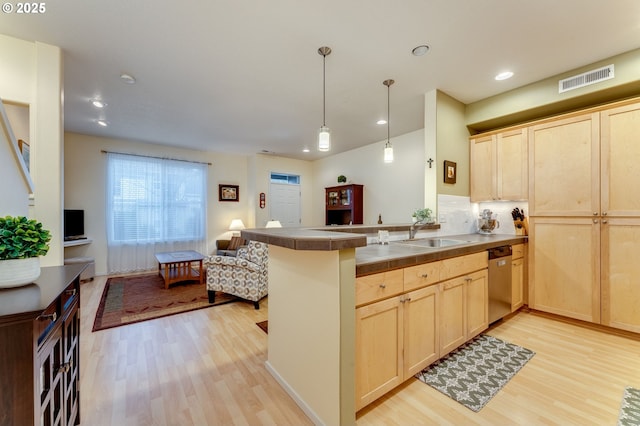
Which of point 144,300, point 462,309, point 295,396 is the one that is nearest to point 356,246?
point 295,396

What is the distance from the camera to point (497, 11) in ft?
6.32

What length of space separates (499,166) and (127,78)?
4.63 metres

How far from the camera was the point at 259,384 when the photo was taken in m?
1.90

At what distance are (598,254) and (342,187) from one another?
13.9ft

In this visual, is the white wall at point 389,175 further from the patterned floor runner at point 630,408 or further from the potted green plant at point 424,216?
the patterned floor runner at point 630,408

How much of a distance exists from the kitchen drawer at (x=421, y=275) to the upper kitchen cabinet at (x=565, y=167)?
2.02 m

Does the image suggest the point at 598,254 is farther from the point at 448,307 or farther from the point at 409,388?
the point at 409,388

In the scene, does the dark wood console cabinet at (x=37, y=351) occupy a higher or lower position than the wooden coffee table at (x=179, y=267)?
higher

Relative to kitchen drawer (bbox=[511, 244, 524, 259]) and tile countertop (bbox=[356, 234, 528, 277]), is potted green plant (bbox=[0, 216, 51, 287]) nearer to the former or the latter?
tile countertop (bbox=[356, 234, 528, 277])

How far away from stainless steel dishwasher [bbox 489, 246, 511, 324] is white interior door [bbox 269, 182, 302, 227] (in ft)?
16.9

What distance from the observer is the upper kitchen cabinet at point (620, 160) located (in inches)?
95.1

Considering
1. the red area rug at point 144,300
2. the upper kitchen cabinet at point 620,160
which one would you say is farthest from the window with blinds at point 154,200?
the upper kitchen cabinet at point 620,160

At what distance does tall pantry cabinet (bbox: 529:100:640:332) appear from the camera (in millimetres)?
2451

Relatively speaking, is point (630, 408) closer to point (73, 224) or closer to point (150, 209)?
point (150, 209)
